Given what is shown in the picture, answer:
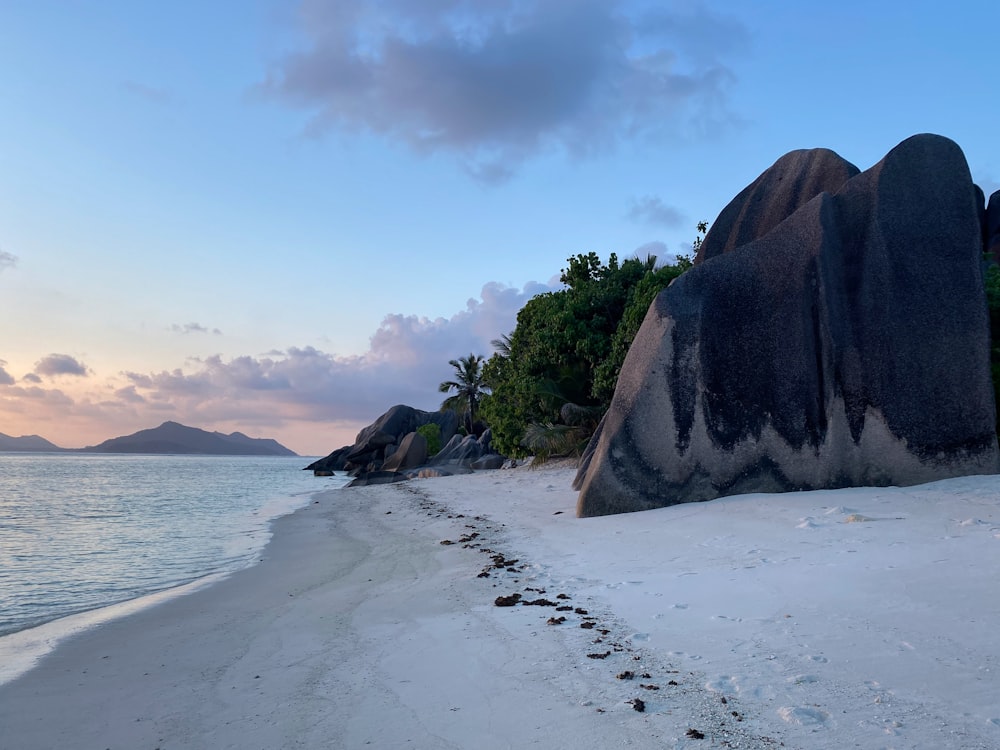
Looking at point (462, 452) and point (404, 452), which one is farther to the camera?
point (404, 452)

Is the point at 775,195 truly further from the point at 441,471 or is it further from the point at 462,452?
the point at 462,452

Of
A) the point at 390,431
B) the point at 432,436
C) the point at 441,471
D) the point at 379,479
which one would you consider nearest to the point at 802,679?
the point at 379,479

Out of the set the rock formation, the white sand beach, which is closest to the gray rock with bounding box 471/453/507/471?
the rock formation

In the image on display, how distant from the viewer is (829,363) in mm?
12117

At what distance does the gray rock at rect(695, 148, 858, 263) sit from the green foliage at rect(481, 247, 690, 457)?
17.3 ft

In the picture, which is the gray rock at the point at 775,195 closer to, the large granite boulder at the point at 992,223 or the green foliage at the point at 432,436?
the large granite boulder at the point at 992,223

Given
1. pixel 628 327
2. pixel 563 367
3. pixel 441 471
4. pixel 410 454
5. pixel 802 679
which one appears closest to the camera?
pixel 802 679

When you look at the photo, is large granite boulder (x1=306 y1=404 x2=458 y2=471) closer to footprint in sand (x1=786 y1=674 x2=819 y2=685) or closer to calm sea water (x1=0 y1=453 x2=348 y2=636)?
calm sea water (x1=0 y1=453 x2=348 y2=636)

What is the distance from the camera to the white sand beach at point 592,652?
384 centimetres

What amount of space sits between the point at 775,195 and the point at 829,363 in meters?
5.78

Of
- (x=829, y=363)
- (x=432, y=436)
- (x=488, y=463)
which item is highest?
(x=432, y=436)

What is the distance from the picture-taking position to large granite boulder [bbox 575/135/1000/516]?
37.8ft

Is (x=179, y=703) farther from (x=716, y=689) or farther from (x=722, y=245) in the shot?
(x=722, y=245)

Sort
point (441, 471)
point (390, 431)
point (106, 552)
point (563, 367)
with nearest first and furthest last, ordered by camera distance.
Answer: point (106, 552)
point (563, 367)
point (441, 471)
point (390, 431)
